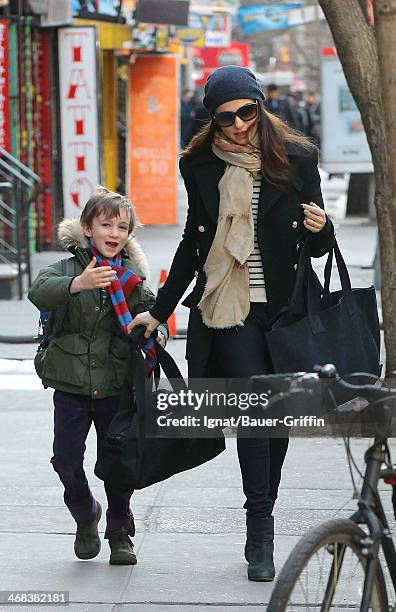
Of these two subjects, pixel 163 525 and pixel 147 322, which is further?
pixel 163 525

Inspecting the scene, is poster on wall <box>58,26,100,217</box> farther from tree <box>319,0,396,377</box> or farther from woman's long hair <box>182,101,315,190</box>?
woman's long hair <box>182,101,315,190</box>

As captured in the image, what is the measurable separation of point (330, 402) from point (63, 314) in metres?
1.49

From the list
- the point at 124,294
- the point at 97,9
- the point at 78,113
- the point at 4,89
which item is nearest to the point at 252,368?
the point at 124,294

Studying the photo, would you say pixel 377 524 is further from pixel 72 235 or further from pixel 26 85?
pixel 26 85

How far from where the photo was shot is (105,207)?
4.91 m

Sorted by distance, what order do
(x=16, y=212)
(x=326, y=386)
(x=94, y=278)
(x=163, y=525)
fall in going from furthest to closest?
(x=16, y=212) < (x=163, y=525) < (x=94, y=278) < (x=326, y=386)

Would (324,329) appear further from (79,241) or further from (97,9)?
(97,9)

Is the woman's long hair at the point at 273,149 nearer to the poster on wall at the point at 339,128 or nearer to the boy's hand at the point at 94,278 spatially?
the boy's hand at the point at 94,278

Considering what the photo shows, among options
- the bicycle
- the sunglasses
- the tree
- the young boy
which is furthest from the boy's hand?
the tree

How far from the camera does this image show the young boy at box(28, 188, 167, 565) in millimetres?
4910

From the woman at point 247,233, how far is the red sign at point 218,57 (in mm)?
42077

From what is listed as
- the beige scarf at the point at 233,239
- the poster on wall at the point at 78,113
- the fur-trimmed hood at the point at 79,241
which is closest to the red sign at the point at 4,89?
the poster on wall at the point at 78,113

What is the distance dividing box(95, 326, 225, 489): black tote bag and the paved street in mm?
416

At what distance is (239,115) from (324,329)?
2.66 ft
